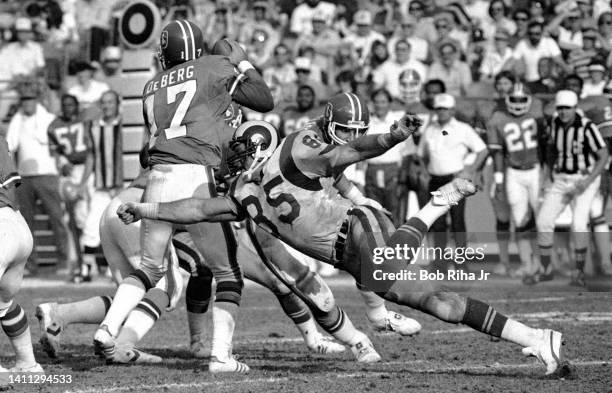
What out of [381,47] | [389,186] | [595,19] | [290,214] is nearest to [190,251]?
[290,214]

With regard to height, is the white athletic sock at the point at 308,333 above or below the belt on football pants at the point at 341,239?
below

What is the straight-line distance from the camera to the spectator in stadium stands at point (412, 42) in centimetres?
1655

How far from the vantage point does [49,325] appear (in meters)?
7.92

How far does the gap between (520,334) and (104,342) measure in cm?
252

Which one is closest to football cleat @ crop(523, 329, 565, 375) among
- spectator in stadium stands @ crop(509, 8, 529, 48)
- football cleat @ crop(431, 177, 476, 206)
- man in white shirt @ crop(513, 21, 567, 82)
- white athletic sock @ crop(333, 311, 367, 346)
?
football cleat @ crop(431, 177, 476, 206)

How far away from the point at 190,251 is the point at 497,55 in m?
8.78

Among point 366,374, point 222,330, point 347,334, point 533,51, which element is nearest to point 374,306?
point 347,334

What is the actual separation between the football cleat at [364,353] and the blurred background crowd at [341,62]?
5190 mm

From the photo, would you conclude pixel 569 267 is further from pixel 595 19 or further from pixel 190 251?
pixel 190 251

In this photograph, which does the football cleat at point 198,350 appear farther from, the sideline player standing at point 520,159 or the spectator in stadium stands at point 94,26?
the spectator in stadium stands at point 94,26

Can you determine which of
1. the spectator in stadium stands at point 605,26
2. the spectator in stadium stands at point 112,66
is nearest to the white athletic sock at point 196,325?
the spectator in stadium stands at point 112,66

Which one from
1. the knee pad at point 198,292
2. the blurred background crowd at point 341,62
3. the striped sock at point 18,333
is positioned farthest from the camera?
the blurred background crowd at point 341,62

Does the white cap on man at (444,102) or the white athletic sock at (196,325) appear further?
the white cap on man at (444,102)

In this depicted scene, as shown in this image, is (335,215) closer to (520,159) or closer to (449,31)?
(520,159)
